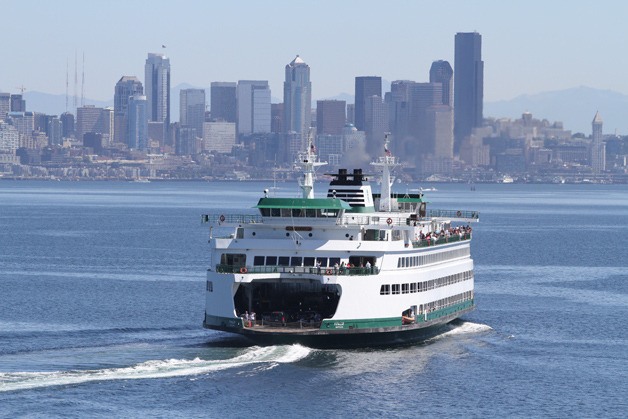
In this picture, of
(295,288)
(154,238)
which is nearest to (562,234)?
(154,238)

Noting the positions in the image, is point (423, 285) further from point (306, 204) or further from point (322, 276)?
point (322, 276)

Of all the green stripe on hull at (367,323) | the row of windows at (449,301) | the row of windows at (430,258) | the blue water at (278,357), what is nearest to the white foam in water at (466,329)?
the blue water at (278,357)

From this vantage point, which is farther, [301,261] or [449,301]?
[449,301]

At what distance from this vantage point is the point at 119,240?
12306 centimetres

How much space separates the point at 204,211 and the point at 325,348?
459 feet

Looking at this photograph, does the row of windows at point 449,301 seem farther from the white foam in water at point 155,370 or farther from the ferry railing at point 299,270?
the white foam in water at point 155,370

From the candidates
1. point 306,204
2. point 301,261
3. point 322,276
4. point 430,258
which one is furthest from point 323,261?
point 430,258

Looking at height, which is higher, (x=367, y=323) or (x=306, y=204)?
(x=306, y=204)

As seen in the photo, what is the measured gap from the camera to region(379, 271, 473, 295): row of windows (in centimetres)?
5719

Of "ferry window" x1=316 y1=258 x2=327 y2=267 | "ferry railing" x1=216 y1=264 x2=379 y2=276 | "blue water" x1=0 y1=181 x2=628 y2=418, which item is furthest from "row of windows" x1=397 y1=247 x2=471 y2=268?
"blue water" x1=0 y1=181 x2=628 y2=418

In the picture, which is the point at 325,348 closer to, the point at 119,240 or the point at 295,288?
the point at 295,288

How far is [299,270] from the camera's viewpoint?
56188 mm

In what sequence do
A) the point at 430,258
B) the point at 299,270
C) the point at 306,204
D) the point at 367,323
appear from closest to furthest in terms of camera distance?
1. the point at 367,323
2. the point at 299,270
3. the point at 306,204
4. the point at 430,258

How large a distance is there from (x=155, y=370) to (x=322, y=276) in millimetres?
8227
